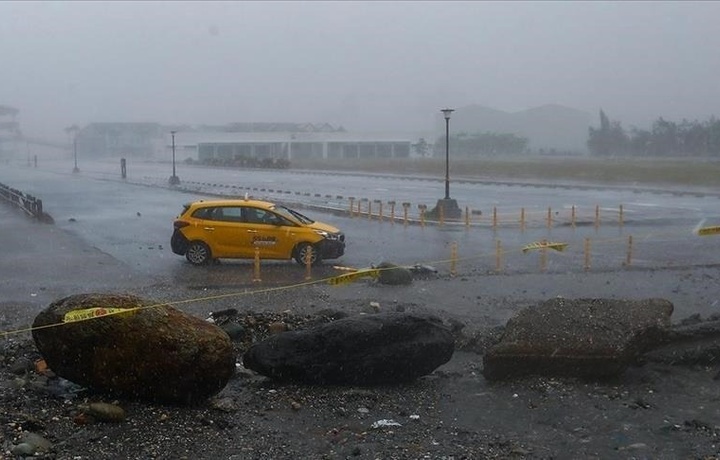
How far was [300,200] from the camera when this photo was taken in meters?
41.5

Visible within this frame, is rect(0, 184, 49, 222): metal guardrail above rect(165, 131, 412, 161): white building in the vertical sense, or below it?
below

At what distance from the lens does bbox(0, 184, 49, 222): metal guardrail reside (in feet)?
105

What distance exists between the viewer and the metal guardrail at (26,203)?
105ft

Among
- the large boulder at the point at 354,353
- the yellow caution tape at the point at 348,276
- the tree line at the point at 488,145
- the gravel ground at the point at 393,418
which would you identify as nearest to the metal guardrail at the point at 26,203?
the yellow caution tape at the point at 348,276

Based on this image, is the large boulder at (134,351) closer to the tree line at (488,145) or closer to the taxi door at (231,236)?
the taxi door at (231,236)

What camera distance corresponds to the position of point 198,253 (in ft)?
63.2

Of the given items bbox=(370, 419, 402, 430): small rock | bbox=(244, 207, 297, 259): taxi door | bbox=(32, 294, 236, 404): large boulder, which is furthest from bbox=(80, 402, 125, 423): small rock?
bbox=(244, 207, 297, 259): taxi door

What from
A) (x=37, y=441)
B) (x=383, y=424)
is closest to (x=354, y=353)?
(x=383, y=424)

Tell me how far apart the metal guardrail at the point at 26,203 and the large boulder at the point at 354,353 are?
24007 mm

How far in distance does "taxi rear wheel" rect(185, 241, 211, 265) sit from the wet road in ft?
0.96

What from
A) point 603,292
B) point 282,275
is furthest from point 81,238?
point 603,292

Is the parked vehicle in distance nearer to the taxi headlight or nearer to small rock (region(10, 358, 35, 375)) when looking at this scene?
the taxi headlight

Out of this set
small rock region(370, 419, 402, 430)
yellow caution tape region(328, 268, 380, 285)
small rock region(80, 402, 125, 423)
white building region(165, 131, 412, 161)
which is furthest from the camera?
white building region(165, 131, 412, 161)

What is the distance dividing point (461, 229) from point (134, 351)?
2057 centimetres
